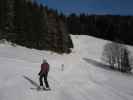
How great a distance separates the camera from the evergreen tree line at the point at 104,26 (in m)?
127

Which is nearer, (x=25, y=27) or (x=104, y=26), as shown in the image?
(x=25, y=27)

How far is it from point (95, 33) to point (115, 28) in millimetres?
12269

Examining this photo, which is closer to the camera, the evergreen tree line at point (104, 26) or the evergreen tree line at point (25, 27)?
the evergreen tree line at point (25, 27)

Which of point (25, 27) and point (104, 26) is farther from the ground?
point (104, 26)

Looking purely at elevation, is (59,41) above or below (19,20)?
below

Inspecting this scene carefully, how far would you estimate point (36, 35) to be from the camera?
52969mm

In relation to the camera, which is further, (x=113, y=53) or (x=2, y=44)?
→ (x=113, y=53)

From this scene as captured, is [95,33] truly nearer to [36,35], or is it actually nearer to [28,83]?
[36,35]

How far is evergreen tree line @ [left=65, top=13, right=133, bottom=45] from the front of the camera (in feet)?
418

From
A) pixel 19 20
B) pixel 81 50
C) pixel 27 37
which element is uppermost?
pixel 19 20

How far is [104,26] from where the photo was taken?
132125 mm

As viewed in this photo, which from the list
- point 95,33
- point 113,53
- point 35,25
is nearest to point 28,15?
point 35,25

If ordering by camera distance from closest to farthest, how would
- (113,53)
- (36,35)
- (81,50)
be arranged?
(36,35)
(113,53)
(81,50)

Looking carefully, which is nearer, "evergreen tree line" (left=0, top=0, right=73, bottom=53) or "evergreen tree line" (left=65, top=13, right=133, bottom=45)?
"evergreen tree line" (left=0, top=0, right=73, bottom=53)
